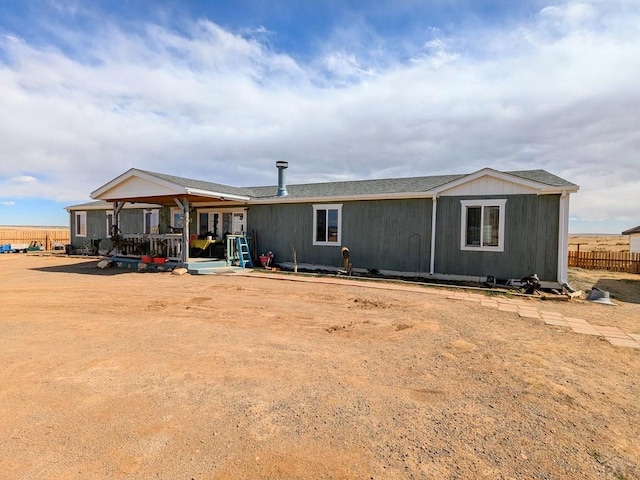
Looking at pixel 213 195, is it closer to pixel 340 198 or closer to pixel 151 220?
pixel 340 198

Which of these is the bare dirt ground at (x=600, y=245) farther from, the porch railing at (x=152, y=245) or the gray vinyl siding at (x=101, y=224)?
the gray vinyl siding at (x=101, y=224)

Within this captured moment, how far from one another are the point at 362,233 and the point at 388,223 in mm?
929

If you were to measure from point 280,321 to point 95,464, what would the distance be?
3563mm

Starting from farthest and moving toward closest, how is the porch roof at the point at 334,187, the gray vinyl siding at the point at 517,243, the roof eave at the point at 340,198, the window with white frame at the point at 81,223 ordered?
the window with white frame at the point at 81,223, the roof eave at the point at 340,198, the porch roof at the point at 334,187, the gray vinyl siding at the point at 517,243

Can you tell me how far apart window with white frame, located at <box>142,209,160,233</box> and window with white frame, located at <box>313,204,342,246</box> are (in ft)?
28.3

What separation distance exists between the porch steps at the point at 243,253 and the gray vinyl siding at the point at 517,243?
21.9ft

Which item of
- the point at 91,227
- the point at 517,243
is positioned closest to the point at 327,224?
the point at 517,243

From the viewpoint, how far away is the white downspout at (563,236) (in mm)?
8773

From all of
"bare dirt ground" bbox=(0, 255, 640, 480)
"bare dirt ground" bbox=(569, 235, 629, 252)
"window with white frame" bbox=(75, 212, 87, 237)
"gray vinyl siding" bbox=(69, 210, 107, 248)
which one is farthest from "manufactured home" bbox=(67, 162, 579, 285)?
"bare dirt ground" bbox=(569, 235, 629, 252)

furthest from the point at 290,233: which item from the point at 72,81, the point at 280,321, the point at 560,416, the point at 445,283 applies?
the point at 560,416

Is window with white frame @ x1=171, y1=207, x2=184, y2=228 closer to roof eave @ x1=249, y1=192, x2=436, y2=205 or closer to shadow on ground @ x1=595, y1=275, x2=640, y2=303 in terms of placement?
roof eave @ x1=249, y1=192, x2=436, y2=205

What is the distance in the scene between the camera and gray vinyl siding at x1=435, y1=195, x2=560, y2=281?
9.03m

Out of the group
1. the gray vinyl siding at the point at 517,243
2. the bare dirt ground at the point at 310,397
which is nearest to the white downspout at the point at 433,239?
the gray vinyl siding at the point at 517,243

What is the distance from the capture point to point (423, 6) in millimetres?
8711
